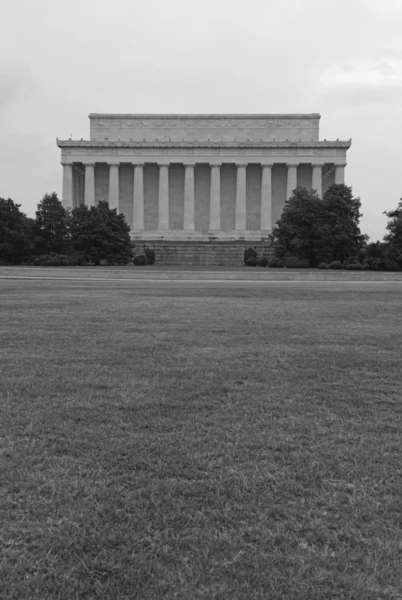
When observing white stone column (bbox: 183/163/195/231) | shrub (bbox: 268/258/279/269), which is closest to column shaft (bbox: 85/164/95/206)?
white stone column (bbox: 183/163/195/231)

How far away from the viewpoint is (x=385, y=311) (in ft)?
49.4

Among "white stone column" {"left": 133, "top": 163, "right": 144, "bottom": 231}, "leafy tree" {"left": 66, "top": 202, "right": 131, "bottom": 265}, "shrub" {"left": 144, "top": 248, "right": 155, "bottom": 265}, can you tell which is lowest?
"shrub" {"left": 144, "top": 248, "right": 155, "bottom": 265}

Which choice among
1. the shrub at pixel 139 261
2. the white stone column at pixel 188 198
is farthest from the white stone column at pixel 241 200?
the shrub at pixel 139 261

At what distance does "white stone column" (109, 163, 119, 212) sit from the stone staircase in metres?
18.3

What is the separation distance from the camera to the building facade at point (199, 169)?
80.2 meters

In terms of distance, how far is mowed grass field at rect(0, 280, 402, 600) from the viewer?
2723mm

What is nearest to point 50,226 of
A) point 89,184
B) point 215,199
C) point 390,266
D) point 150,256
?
point 150,256

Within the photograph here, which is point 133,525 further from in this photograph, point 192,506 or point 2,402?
point 2,402

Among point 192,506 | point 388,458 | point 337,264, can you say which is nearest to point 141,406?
point 192,506

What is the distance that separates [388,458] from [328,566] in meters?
1.61

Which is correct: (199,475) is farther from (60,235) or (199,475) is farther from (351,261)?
(60,235)

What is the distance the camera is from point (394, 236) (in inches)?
1932

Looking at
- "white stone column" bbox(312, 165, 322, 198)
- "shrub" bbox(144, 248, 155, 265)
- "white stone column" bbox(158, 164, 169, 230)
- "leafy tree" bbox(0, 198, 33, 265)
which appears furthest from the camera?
"white stone column" bbox(158, 164, 169, 230)

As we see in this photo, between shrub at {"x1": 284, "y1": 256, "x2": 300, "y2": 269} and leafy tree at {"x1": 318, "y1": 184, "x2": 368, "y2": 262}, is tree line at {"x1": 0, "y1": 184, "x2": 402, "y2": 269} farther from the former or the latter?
shrub at {"x1": 284, "y1": 256, "x2": 300, "y2": 269}
